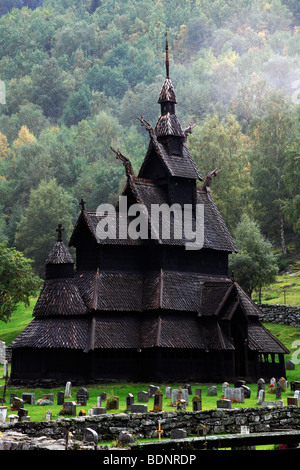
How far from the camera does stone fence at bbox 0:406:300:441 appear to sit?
98.1 feet

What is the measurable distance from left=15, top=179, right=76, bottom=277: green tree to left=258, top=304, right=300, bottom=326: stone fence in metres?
36.6

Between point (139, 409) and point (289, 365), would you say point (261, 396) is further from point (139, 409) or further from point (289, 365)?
point (289, 365)

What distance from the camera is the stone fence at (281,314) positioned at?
67.9 metres

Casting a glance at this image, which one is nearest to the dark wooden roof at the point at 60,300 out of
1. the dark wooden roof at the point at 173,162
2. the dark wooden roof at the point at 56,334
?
the dark wooden roof at the point at 56,334

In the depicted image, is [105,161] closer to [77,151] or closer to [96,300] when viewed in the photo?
[77,151]

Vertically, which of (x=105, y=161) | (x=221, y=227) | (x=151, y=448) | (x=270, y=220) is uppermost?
(x=105, y=161)

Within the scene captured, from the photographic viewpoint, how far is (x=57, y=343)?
5072cm

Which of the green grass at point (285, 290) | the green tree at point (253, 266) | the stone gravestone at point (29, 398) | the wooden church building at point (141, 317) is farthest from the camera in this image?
the green grass at point (285, 290)

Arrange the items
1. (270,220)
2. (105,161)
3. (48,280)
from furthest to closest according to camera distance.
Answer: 1. (105,161)
2. (270,220)
3. (48,280)

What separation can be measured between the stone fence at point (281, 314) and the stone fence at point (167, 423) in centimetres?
3232

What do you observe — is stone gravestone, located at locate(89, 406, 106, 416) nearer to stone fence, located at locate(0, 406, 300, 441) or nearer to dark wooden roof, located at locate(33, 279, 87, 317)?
stone fence, located at locate(0, 406, 300, 441)

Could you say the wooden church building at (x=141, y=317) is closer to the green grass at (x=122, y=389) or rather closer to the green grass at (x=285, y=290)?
the green grass at (x=122, y=389)

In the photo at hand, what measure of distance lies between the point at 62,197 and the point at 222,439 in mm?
88952

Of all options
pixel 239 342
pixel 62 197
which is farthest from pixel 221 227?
pixel 62 197
